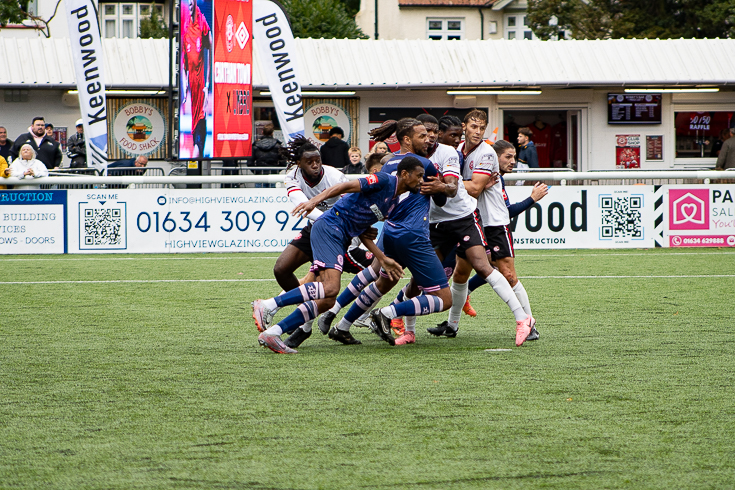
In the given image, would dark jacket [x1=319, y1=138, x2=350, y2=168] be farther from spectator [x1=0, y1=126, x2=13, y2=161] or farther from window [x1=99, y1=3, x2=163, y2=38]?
window [x1=99, y1=3, x2=163, y2=38]

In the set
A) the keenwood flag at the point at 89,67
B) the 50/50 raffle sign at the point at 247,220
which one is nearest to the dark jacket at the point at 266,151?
the keenwood flag at the point at 89,67

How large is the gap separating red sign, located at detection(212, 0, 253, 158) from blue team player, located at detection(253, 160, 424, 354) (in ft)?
30.5

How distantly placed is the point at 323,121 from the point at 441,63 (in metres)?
3.20

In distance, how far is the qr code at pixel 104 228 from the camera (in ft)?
49.5

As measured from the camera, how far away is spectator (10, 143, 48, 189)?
15.5m

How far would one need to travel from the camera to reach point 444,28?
2032 inches

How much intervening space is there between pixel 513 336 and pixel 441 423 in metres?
3.17

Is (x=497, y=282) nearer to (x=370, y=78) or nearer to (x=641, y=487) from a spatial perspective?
(x=641, y=487)

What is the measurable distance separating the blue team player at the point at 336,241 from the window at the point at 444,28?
149 feet

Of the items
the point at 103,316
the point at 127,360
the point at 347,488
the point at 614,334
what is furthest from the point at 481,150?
the point at 347,488

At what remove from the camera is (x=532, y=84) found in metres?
22.9

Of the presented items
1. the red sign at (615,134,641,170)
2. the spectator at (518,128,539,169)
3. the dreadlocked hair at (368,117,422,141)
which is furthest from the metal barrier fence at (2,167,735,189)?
the red sign at (615,134,641,170)

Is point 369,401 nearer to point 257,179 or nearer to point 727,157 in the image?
point 257,179

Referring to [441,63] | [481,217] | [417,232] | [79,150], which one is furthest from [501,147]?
[441,63]
